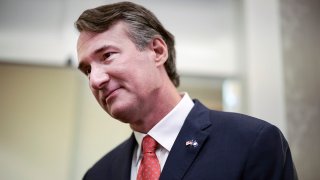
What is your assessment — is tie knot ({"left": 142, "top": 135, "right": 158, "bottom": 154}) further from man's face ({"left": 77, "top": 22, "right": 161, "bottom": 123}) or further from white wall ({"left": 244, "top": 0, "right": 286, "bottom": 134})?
white wall ({"left": 244, "top": 0, "right": 286, "bottom": 134})

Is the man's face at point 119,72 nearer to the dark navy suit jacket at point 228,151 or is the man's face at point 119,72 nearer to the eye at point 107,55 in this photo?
the eye at point 107,55

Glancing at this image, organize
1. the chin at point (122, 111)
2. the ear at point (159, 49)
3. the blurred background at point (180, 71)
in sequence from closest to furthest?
the chin at point (122, 111)
the ear at point (159, 49)
the blurred background at point (180, 71)

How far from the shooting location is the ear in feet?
3.48

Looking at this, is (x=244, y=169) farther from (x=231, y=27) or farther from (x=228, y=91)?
(x=231, y=27)

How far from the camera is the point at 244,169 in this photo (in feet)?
2.78

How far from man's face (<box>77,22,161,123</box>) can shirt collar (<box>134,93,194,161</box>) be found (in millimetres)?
65

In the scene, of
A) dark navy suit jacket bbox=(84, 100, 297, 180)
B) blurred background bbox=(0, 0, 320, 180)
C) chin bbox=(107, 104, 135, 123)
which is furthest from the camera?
blurred background bbox=(0, 0, 320, 180)

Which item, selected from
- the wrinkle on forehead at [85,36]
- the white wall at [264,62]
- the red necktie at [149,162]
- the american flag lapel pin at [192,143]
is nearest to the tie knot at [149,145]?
the red necktie at [149,162]

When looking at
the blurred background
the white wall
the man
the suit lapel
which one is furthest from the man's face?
the white wall

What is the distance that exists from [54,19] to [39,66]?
30 cm

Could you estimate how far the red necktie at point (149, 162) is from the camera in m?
0.92

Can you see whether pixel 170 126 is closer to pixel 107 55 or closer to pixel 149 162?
pixel 149 162

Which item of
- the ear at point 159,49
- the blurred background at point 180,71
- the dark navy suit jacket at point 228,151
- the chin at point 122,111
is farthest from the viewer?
the blurred background at point 180,71

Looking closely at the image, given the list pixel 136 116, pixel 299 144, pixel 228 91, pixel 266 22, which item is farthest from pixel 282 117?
pixel 136 116
